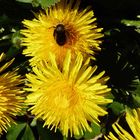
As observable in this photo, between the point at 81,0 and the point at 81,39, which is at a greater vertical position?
the point at 81,0

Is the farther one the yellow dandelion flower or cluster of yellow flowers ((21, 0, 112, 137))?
the yellow dandelion flower

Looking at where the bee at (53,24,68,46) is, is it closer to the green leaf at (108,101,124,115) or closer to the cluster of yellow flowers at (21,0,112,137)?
the cluster of yellow flowers at (21,0,112,137)

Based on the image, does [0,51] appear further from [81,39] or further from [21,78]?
[81,39]

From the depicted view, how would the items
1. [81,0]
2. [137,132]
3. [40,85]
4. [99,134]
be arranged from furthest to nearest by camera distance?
[99,134], [81,0], [40,85], [137,132]

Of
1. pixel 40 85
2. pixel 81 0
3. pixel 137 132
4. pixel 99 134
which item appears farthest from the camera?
pixel 99 134

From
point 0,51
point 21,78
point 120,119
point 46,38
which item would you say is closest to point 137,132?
point 120,119

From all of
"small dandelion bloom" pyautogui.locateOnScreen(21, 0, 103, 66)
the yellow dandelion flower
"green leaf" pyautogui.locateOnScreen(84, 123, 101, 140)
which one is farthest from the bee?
"green leaf" pyautogui.locateOnScreen(84, 123, 101, 140)
